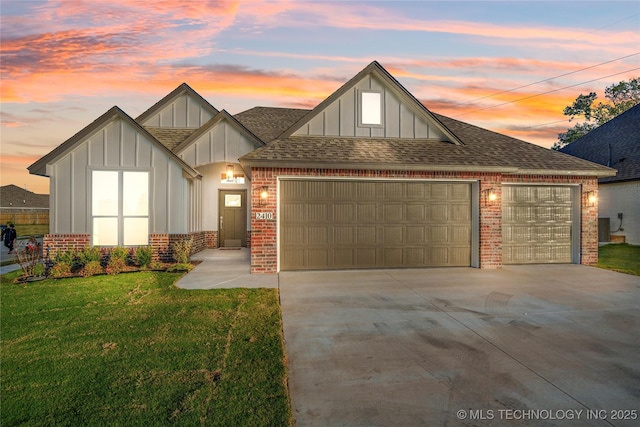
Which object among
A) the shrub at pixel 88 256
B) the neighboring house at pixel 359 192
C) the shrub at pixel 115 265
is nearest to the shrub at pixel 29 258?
the neighboring house at pixel 359 192

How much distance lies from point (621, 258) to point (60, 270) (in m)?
19.3

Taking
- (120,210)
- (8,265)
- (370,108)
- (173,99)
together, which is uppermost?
(173,99)

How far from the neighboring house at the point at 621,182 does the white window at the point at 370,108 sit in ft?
52.2

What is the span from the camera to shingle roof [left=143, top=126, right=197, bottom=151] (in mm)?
14414

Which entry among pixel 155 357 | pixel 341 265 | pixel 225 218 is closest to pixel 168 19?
pixel 225 218

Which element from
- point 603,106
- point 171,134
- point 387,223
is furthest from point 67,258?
point 603,106

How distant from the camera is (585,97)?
3328cm

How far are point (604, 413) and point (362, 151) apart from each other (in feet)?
25.9

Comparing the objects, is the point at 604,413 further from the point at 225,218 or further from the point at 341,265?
the point at 225,218

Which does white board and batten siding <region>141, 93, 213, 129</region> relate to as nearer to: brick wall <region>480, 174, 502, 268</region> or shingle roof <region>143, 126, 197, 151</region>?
shingle roof <region>143, 126, 197, 151</region>

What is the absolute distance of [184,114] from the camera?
15.5 meters

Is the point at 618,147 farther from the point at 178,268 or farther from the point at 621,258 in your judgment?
the point at 178,268

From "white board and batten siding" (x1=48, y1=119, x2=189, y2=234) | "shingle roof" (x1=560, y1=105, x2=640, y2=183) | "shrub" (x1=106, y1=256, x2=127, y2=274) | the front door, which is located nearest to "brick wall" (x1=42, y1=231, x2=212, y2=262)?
"white board and batten siding" (x1=48, y1=119, x2=189, y2=234)

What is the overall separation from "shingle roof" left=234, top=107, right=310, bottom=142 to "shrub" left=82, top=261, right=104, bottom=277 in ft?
29.0
